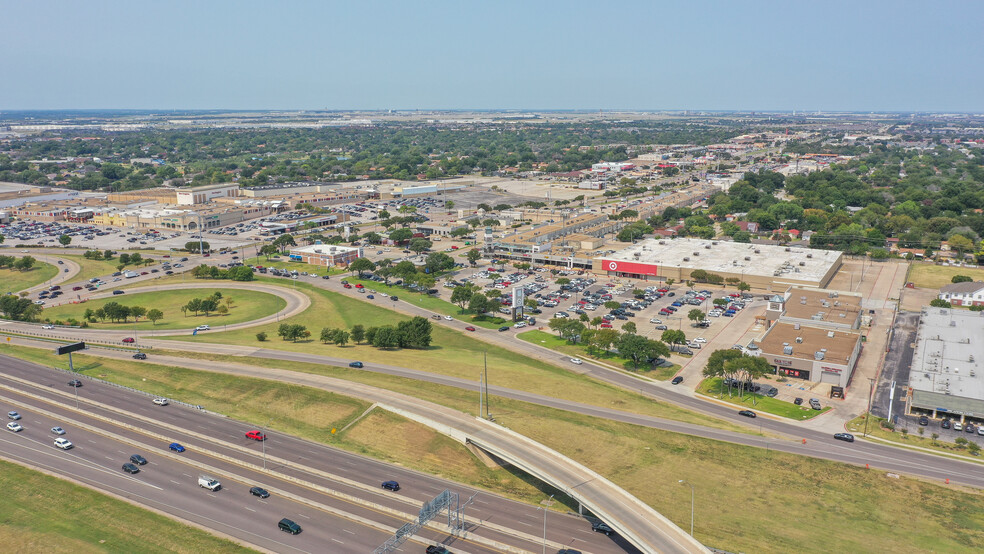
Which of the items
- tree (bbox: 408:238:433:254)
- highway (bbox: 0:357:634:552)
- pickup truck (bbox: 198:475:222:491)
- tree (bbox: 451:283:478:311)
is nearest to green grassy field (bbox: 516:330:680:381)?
tree (bbox: 451:283:478:311)

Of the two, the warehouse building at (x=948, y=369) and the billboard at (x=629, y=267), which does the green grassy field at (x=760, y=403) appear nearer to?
the warehouse building at (x=948, y=369)

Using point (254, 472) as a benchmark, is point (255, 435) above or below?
above

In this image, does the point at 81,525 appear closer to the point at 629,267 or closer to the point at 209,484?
the point at 209,484

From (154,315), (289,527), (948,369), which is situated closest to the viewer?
(289,527)

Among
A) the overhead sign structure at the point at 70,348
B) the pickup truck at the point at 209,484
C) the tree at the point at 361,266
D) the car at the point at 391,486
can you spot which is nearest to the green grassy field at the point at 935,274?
the tree at the point at 361,266

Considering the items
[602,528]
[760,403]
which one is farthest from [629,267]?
[602,528]

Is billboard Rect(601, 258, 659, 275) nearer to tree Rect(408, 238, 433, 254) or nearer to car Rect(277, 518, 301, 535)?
tree Rect(408, 238, 433, 254)

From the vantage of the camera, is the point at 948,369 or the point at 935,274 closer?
the point at 948,369

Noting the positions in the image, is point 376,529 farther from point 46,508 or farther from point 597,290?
point 597,290
